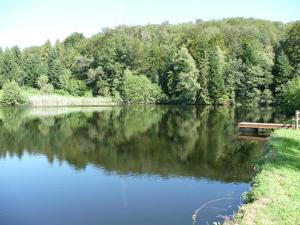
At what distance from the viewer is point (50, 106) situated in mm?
71125

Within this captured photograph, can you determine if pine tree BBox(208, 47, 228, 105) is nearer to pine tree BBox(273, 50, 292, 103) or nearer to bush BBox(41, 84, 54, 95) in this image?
pine tree BBox(273, 50, 292, 103)

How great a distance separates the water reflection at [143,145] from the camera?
2131cm

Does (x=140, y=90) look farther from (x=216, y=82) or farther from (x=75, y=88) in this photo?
(x=216, y=82)

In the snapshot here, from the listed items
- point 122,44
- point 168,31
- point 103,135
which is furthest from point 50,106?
point 168,31

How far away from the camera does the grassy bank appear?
34.4 ft

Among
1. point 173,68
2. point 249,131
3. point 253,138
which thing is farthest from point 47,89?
point 253,138

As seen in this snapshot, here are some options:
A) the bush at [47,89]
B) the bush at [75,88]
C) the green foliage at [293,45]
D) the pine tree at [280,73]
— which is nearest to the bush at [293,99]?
the pine tree at [280,73]

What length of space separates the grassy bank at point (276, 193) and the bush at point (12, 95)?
59.6 meters

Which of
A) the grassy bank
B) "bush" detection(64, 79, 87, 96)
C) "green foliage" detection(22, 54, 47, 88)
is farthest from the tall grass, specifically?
the grassy bank

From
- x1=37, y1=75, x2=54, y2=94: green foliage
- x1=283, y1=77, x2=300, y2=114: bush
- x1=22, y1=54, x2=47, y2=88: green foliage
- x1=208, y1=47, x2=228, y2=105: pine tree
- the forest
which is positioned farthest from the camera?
x1=22, y1=54, x2=47, y2=88: green foliage

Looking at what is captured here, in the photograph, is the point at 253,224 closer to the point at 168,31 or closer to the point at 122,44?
the point at 122,44

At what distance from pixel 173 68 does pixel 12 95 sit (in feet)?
96.4

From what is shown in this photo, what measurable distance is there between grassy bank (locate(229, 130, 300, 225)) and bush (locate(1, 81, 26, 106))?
196ft

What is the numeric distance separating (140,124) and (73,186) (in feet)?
77.5
